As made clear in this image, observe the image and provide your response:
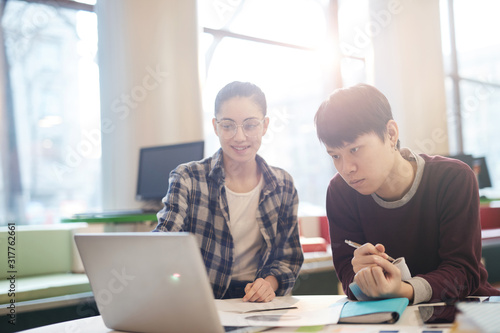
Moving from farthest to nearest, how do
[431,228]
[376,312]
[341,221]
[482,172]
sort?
1. [482,172]
2. [341,221]
3. [431,228]
4. [376,312]

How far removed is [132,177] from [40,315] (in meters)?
1.25

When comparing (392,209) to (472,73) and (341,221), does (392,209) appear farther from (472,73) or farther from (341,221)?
(472,73)

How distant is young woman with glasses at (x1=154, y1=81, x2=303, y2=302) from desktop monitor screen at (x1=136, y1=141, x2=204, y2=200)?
3.83 feet

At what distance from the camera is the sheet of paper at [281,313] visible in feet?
3.34

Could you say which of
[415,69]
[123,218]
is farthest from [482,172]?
[123,218]

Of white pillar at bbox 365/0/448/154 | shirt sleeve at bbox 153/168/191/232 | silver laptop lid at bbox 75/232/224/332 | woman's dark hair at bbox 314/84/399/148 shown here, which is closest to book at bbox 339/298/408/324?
silver laptop lid at bbox 75/232/224/332

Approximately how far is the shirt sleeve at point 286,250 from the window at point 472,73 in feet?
18.4

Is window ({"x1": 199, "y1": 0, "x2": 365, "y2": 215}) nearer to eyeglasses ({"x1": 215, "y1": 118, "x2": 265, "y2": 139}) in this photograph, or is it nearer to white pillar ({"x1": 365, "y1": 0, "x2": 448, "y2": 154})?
white pillar ({"x1": 365, "y1": 0, "x2": 448, "y2": 154})

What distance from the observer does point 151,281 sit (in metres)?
0.91

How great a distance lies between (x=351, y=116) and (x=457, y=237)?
0.44 metres

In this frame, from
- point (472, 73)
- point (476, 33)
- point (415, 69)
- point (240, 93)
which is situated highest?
point (476, 33)

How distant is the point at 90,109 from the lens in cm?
401

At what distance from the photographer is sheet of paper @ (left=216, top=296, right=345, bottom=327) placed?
1.02 metres

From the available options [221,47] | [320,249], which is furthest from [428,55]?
[320,249]
